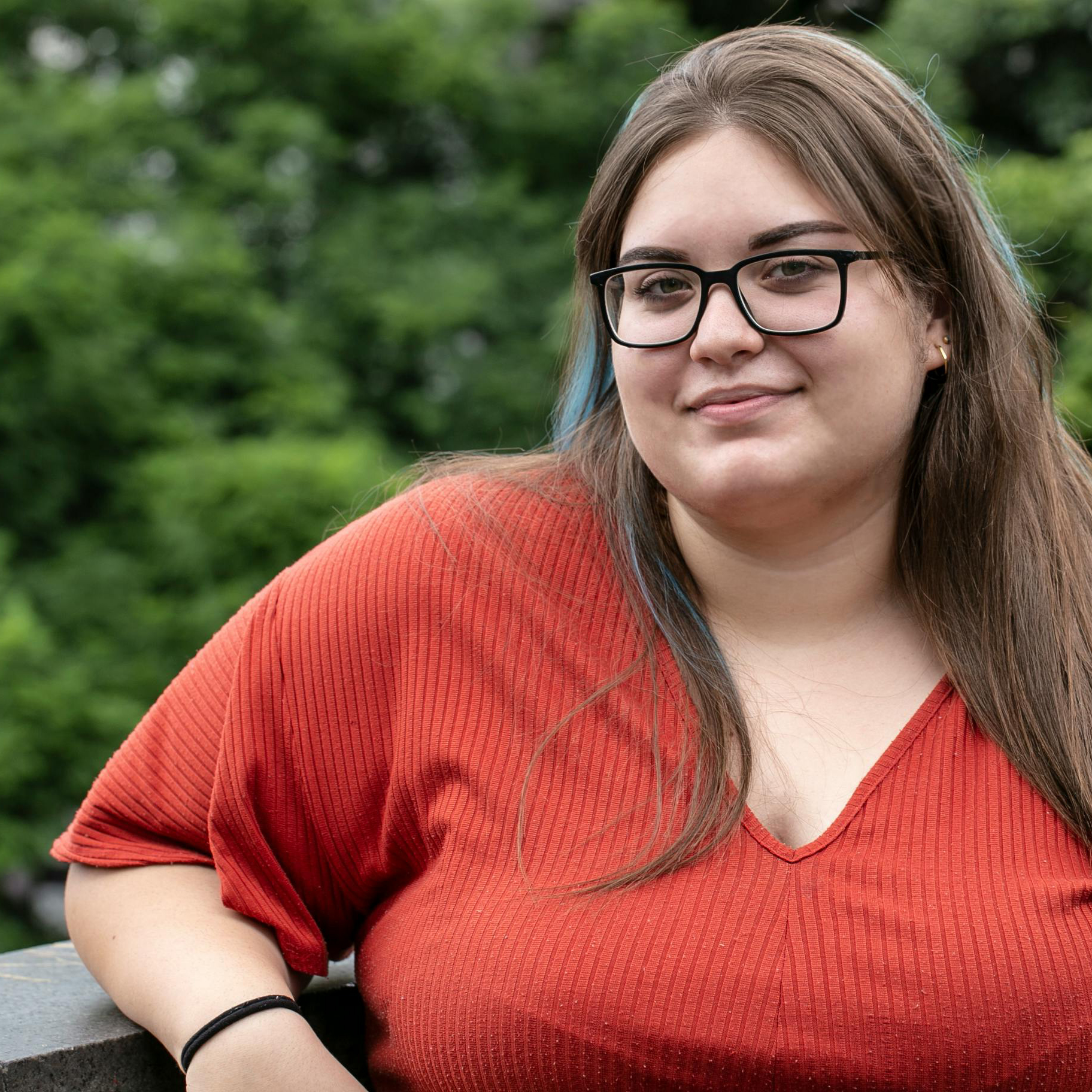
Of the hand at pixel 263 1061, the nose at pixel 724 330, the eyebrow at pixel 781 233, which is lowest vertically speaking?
the hand at pixel 263 1061

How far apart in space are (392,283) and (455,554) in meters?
3.70

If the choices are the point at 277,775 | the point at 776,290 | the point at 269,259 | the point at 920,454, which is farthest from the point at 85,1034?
the point at 269,259

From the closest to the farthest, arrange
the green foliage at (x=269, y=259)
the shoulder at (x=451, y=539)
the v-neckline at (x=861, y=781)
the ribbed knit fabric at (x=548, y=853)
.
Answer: the ribbed knit fabric at (x=548, y=853) → the v-neckline at (x=861, y=781) → the shoulder at (x=451, y=539) → the green foliage at (x=269, y=259)

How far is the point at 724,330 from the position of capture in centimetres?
159

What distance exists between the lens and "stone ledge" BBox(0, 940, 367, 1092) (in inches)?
60.5

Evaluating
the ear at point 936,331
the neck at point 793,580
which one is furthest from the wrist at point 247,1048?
the ear at point 936,331

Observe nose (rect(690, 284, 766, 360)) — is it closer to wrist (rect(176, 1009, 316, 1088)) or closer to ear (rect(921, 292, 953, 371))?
ear (rect(921, 292, 953, 371))

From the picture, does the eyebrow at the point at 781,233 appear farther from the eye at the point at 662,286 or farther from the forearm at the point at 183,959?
the forearm at the point at 183,959

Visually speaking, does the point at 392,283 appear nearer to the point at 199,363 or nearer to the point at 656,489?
the point at 199,363

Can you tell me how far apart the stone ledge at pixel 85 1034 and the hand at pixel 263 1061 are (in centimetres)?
13

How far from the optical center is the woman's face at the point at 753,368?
1.60m

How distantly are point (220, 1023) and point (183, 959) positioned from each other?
3.9 inches

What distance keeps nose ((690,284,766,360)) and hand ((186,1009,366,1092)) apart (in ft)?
2.84

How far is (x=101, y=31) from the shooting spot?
534cm
